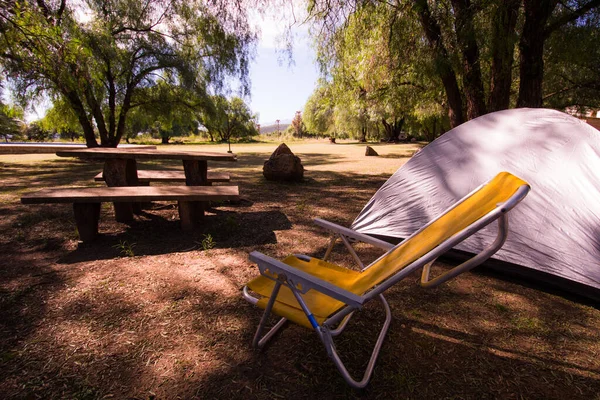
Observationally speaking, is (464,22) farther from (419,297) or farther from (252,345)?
(252,345)

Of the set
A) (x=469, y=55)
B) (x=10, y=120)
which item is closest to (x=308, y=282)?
(x=469, y=55)

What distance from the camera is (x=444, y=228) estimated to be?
179cm

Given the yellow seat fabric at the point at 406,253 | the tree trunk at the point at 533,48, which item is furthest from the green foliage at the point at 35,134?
the yellow seat fabric at the point at 406,253

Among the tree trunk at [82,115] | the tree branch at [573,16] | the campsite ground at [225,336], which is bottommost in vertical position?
the campsite ground at [225,336]

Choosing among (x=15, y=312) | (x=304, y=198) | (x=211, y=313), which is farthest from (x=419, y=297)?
(x=304, y=198)

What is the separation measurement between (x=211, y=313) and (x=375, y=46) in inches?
319

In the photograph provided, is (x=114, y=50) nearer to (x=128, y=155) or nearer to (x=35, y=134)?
(x=128, y=155)

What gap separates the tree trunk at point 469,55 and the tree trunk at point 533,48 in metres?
0.73

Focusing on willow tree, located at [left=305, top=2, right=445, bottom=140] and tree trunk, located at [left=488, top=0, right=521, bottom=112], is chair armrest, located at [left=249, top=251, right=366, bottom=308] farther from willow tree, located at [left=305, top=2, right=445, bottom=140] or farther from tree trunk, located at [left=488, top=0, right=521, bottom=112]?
willow tree, located at [left=305, top=2, right=445, bottom=140]

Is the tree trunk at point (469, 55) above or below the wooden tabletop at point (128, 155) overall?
above

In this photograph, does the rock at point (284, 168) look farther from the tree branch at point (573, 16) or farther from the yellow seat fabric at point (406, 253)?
the yellow seat fabric at point (406, 253)

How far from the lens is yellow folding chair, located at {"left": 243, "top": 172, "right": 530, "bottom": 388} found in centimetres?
152

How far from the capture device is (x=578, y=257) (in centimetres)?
267

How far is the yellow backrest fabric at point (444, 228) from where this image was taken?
5.40 feet
